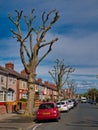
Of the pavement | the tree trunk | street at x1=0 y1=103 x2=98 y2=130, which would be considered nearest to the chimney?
the tree trunk

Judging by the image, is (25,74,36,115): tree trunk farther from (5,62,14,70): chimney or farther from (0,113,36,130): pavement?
(5,62,14,70): chimney

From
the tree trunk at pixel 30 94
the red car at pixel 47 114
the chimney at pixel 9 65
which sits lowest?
the red car at pixel 47 114

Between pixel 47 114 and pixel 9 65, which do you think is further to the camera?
pixel 9 65

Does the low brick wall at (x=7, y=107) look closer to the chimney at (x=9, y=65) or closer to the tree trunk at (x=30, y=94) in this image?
the tree trunk at (x=30, y=94)

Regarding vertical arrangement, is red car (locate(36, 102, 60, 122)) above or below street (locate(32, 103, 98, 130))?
above

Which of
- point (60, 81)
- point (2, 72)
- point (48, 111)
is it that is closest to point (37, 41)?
point (48, 111)

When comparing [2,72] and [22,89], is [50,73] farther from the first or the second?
[2,72]

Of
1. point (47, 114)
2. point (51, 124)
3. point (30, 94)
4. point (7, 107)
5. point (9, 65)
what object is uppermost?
point (9, 65)

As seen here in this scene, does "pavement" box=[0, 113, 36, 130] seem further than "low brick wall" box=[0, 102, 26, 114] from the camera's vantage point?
No

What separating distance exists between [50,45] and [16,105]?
14.6m

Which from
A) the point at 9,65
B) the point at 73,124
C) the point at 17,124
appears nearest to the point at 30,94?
the point at 17,124

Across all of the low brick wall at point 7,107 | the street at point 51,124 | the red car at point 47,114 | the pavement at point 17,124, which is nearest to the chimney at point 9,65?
the low brick wall at point 7,107

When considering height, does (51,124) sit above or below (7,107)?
below

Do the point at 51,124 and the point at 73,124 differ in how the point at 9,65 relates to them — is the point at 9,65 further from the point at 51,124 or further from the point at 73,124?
the point at 73,124
